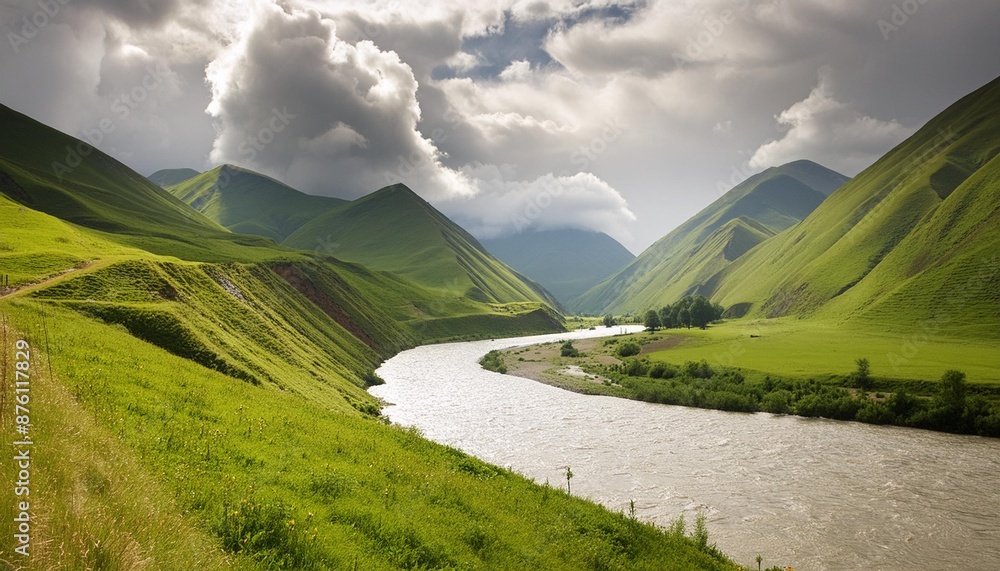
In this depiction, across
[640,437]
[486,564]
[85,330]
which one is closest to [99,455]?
[486,564]

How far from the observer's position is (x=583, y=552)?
17453mm

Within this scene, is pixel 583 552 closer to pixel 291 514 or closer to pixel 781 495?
pixel 291 514

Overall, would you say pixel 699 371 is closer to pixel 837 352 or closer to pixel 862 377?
pixel 862 377

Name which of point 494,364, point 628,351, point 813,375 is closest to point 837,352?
point 813,375

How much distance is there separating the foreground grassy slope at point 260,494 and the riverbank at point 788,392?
197ft

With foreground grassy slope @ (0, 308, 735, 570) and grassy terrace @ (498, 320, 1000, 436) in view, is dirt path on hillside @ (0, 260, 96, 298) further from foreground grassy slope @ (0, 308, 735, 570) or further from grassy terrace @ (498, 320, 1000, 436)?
grassy terrace @ (498, 320, 1000, 436)

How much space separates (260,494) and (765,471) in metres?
47.5

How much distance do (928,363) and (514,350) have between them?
10465 centimetres

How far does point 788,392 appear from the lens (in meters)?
76.6

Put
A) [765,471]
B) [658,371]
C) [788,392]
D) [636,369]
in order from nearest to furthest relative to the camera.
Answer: [765,471]
[788,392]
[658,371]
[636,369]

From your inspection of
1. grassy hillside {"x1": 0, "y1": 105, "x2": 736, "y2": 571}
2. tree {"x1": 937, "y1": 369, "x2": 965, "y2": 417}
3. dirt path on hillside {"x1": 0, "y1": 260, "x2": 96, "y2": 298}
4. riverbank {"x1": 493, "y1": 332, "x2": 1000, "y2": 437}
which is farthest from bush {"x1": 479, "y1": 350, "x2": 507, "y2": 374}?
dirt path on hillside {"x1": 0, "y1": 260, "x2": 96, "y2": 298}

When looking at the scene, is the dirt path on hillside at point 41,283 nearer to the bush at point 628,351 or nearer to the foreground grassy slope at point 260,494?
the foreground grassy slope at point 260,494

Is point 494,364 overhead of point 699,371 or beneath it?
beneath

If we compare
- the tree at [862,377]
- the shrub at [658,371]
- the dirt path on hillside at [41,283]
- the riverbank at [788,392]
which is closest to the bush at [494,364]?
the riverbank at [788,392]
